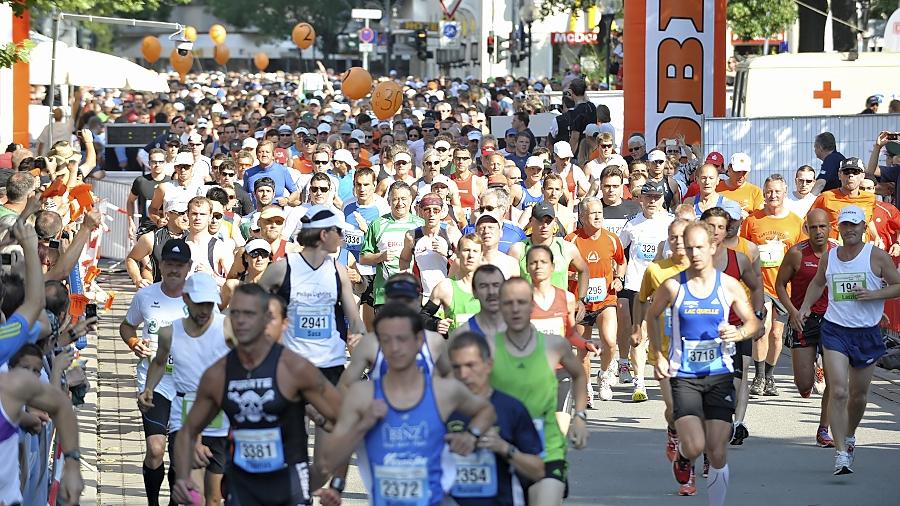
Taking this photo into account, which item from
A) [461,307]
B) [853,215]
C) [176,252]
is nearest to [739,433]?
[853,215]

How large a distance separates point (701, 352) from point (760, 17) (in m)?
40.3

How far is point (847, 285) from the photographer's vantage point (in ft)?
36.2

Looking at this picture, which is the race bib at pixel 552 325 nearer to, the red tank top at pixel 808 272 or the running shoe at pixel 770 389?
the red tank top at pixel 808 272

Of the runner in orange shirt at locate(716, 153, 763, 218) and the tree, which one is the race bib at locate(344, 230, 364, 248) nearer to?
the runner in orange shirt at locate(716, 153, 763, 218)

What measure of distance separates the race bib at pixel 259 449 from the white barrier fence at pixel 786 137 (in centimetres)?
1357

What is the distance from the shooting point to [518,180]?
1670cm

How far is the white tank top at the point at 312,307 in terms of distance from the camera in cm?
974

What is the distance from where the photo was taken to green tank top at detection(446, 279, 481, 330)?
10188 mm

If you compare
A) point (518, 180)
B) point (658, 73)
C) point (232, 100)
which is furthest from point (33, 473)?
point (232, 100)

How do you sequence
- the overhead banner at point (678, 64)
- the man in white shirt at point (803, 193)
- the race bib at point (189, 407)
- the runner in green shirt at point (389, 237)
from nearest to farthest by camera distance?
the race bib at point (189, 407) < the runner in green shirt at point (389, 237) < the man in white shirt at point (803, 193) < the overhead banner at point (678, 64)

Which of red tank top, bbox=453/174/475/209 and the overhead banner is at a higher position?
the overhead banner

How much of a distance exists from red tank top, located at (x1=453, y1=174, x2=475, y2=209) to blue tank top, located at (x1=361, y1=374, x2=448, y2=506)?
9762 mm

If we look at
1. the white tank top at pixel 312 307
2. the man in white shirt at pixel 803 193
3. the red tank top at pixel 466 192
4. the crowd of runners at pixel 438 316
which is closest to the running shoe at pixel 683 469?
the crowd of runners at pixel 438 316

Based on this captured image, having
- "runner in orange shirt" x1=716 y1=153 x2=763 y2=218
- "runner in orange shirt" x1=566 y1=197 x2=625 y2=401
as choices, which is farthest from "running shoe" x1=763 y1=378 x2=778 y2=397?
"runner in orange shirt" x1=716 y1=153 x2=763 y2=218
